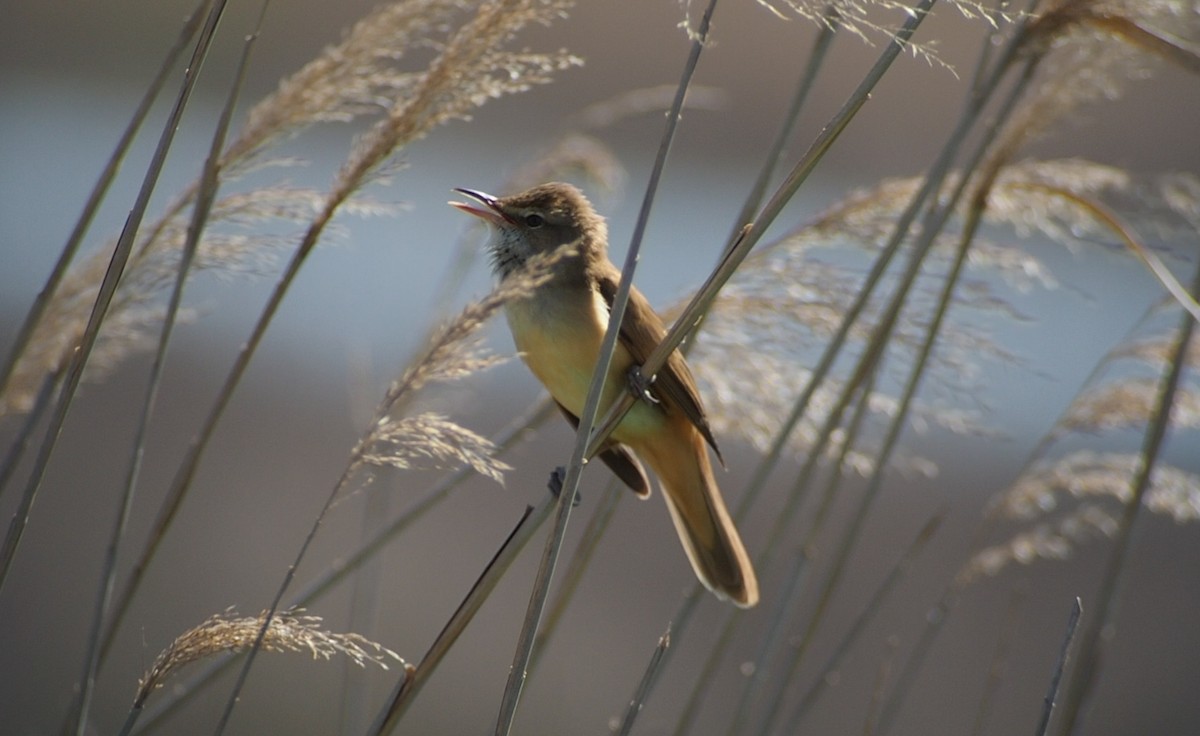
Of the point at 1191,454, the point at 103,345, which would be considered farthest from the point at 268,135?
the point at 1191,454

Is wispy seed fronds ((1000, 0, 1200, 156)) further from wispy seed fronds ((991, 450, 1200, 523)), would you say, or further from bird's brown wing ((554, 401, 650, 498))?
bird's brown wing ((554, 401, 650, 498))

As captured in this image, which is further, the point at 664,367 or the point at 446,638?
the point at 664,367

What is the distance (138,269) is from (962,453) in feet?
18.8

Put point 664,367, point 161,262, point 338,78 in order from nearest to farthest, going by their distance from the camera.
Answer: point 338,78
point 161,262
point 664,367

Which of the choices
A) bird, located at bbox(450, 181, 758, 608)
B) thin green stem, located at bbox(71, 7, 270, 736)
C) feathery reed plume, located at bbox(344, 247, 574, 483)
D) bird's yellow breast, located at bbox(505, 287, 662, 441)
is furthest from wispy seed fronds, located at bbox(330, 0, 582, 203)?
bird's yellow breast, located at bbox(505, 287, 662, 441)

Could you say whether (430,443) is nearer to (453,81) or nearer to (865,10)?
(453,81)

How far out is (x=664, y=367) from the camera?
92.1 inches

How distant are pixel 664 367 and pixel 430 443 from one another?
0.84 meters

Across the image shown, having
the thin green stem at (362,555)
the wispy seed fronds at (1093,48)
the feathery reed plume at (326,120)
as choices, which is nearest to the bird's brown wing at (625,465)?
the thin green stem at (362,555)

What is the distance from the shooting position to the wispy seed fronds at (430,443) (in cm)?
156

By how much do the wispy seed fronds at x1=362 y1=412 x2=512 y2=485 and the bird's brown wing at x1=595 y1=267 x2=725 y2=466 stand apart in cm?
74

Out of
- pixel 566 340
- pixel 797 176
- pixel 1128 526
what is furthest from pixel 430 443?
pixel 1128 526

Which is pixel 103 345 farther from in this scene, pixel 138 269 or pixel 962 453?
pixel 962 453

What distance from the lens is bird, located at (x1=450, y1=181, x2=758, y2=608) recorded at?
2338mm
